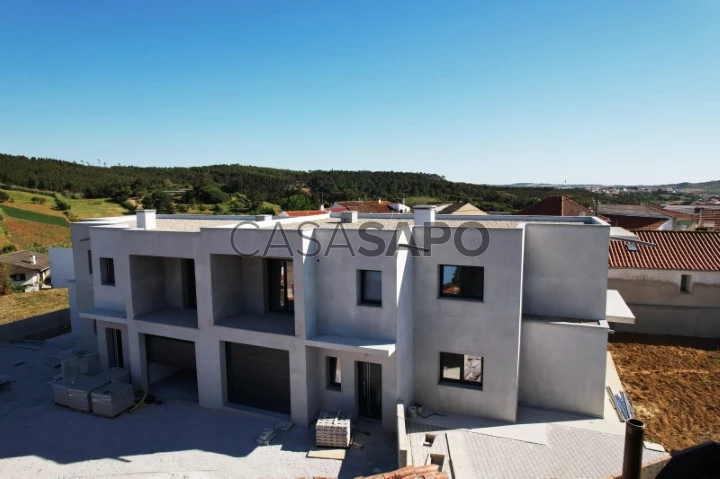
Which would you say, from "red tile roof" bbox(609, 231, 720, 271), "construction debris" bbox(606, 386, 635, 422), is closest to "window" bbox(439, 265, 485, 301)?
"construction debris" bbox(606, 386, 635, 422)

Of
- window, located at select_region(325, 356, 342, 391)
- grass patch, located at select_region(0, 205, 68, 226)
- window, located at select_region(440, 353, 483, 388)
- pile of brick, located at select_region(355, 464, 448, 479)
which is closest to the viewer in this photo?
pile of brick, located at select_region(355, 464, 448, 479)

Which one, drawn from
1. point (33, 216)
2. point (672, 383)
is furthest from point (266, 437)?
point (33, 216)

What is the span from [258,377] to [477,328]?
8939 mm

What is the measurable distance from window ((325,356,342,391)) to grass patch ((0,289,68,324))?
26.9m

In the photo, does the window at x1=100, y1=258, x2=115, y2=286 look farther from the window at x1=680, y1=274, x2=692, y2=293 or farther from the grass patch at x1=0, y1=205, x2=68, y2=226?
the grass patch at x1=0, y1=205, x2=68, y2=226

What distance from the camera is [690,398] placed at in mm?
18250

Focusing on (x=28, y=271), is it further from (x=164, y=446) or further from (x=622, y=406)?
(x=622, y=406)

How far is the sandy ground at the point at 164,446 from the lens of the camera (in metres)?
14.2

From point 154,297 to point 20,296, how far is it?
2822 cm

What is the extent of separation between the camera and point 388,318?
15.7 metres

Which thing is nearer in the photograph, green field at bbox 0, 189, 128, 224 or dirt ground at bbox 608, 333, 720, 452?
dirt ground at bbox 608, 333, 720, 452

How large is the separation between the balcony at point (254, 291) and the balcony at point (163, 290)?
1.85 m

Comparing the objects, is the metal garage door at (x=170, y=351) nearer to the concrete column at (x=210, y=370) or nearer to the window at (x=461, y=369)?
the concrete column at (x=210, y=370)

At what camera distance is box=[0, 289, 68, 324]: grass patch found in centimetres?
3291
